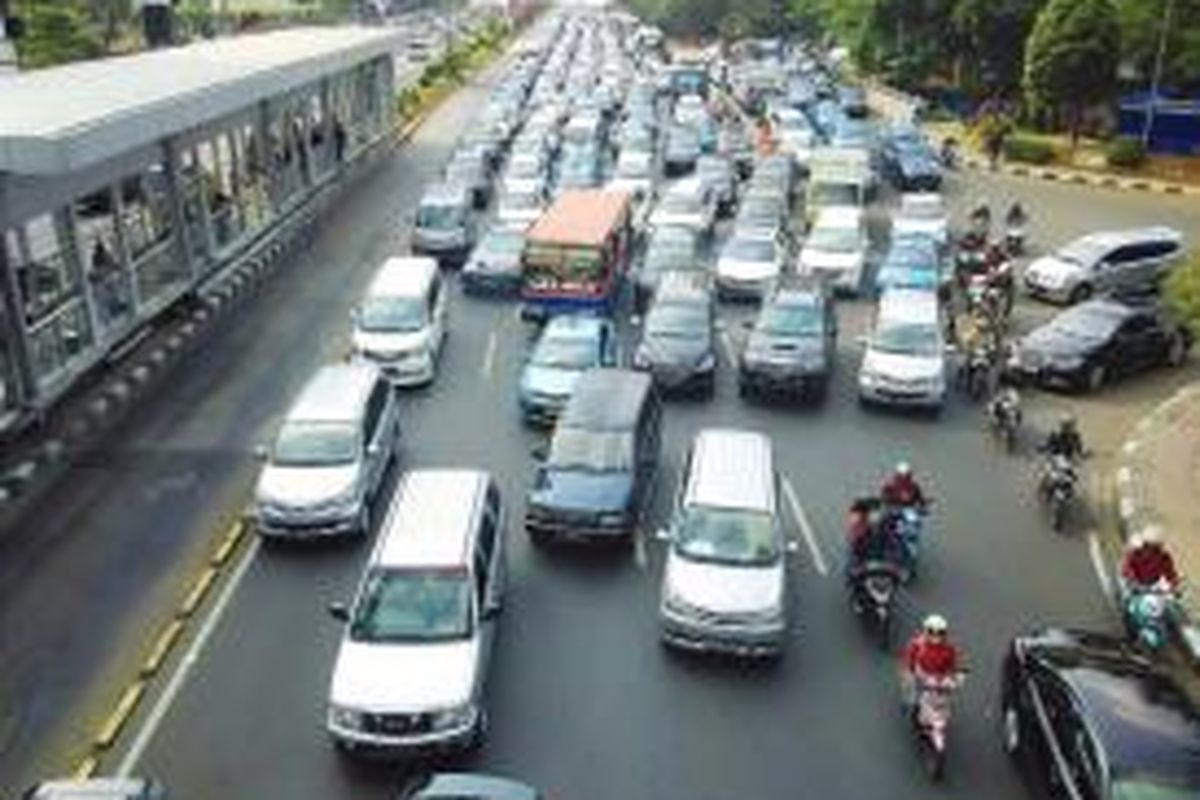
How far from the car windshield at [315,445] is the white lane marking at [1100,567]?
10.7 m

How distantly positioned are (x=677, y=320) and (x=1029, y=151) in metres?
31.8

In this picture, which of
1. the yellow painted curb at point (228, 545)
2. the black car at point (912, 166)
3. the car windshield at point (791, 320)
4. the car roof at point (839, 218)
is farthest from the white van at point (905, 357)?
the black car at point (912, 166)

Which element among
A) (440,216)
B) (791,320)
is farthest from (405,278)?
(440,216)

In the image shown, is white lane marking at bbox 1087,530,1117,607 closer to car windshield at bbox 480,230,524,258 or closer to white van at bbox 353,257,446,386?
white van at bbox 353,257,446,386

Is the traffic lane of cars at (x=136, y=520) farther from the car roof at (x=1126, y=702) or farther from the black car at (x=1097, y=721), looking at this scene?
the car roof at (x=1126, y=702)

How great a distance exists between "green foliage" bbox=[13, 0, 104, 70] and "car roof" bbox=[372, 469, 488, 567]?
63.6 m

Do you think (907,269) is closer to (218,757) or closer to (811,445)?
(811,445)

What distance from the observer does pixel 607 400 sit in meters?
23.6

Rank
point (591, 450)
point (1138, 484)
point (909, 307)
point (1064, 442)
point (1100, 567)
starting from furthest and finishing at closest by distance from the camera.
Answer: point (909, 307)
point (1138, 484)
point (1064, 442)
point (591, 450)
point (1100, 567)

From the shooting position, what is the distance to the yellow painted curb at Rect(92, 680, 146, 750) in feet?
→ 55.6

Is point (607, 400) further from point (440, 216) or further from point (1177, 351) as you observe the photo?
point (440, 216)

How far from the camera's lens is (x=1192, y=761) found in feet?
46.0

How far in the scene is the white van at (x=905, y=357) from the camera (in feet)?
91.6

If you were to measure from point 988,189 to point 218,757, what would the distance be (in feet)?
137
